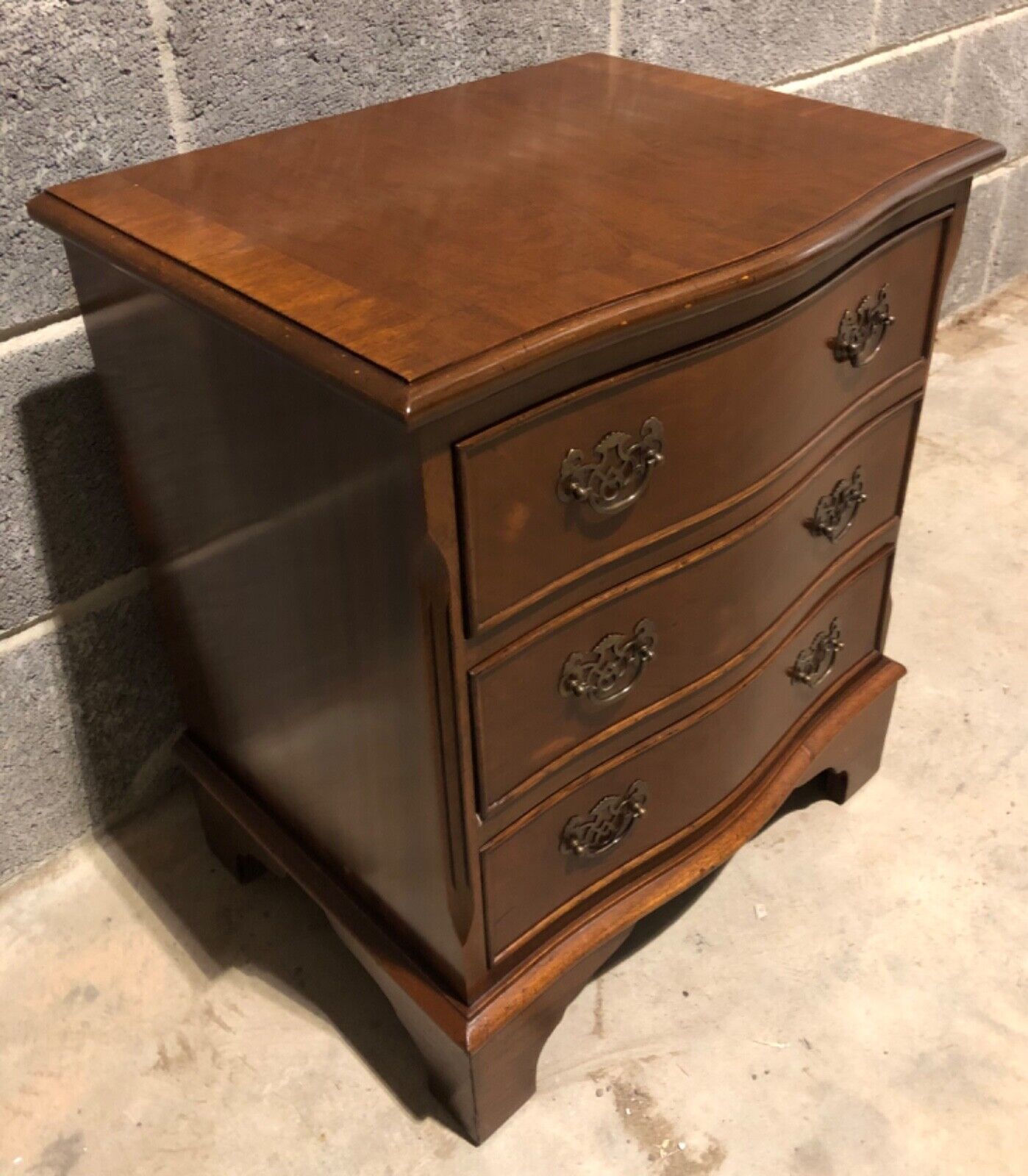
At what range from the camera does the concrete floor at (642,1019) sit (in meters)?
1.11

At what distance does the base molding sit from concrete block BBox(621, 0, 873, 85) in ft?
2.93

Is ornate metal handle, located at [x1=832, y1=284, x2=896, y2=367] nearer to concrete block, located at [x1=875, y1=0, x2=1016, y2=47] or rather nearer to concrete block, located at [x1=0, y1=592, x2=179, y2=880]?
concrete block, located at [x1=0, y1=592, x2=179, y2=880]

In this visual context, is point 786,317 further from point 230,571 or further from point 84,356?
point 84,356

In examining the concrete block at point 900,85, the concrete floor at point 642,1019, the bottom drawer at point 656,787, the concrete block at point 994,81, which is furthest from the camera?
the concrete block at point 994,81

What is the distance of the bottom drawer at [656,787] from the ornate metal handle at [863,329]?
0.89ft

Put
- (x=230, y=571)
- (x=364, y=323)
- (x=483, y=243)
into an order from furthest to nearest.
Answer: (x=230, y=571), (x=483, y=243), (x=364, y=323)

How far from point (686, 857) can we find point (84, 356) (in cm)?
78

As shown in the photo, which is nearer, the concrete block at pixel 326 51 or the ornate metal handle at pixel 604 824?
the ornate metal handle at pixel 604 824

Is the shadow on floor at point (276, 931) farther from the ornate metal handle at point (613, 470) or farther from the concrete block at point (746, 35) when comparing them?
the concrete block at point (746, 35)

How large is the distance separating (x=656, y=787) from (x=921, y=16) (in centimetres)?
157

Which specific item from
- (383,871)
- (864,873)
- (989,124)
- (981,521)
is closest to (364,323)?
(383,871)

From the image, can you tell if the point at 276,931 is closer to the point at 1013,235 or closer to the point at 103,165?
the point at 103,165

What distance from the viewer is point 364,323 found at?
29.6 inches

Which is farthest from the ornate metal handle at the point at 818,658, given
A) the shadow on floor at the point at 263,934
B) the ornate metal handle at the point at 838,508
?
the shadow on floor at the point at 263,934
